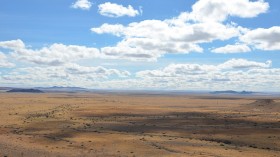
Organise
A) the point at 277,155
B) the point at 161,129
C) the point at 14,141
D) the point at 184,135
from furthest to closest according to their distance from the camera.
A: the point at 161,129
the point at 184,135
the point at 14,141
the point at 277,155

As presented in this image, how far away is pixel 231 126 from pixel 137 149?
2561 cm

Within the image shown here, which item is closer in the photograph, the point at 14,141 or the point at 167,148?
the point at 167,148

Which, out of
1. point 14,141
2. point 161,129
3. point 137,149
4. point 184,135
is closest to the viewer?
Result: point 137,149

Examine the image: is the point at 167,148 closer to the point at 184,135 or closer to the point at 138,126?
the point at 184,135

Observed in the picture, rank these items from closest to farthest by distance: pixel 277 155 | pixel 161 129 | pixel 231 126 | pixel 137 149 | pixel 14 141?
1. pixel 277 155
2. pixel 137 149
3. pixel 14 141
4. pixel 161 129
5. pixel 231 126

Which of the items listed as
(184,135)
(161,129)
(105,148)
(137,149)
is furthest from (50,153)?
(161,129)

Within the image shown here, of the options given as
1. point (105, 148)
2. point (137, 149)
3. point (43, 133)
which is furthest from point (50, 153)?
point (43, 133)

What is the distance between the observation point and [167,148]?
3953 cm

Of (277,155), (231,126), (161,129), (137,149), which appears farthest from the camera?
(231,126)

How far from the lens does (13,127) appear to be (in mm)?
57469

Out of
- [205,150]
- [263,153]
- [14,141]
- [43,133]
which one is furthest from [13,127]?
[263,153]

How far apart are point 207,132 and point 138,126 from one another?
38.5 ft

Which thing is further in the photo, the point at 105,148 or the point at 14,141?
the point at 14,141

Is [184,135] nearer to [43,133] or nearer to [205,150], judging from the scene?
[205,150]
